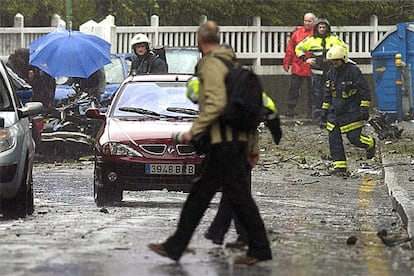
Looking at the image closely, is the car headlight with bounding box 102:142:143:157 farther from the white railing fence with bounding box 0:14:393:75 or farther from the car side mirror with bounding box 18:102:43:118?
the white railing fence with bounding box 0:14:393:75

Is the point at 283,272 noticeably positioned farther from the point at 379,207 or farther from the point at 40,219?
the point at 379,207

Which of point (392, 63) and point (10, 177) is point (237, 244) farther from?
point (392, 63)

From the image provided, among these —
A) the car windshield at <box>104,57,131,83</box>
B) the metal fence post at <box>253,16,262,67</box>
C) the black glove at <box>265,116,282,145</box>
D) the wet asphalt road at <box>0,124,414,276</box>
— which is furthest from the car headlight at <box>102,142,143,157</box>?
the metal fence post at <box>253,16,262,67</box>

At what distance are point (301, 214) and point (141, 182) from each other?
1812mm

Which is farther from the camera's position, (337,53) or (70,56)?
(70,56)

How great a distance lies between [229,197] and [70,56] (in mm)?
13812

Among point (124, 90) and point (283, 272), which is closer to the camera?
point (283, 272)

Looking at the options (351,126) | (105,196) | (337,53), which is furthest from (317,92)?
(105,196)

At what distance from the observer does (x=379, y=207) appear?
14.3 m

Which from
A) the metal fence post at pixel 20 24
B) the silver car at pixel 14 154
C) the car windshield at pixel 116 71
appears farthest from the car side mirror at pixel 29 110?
the metal fence post at pixel 20 24

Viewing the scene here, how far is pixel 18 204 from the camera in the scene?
13.2 m

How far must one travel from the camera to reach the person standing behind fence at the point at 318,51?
81.6 ft

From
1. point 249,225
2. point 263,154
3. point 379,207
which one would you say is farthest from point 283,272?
point 263,154

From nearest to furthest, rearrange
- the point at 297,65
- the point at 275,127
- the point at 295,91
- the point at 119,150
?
the point at 275,127, the point at 119,150, the point at 297,65, the point at 295,91
